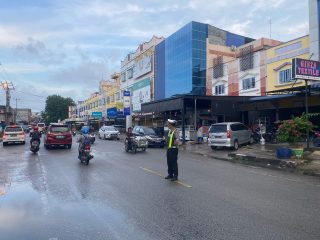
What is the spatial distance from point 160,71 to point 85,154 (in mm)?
40951

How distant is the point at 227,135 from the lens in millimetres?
23906

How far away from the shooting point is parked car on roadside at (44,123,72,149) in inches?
995

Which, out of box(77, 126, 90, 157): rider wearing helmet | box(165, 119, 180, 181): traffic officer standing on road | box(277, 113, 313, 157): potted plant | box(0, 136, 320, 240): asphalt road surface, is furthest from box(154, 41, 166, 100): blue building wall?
box(165, 119, 180, 181): traffic officer standing on road

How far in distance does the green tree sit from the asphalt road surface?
12106cm

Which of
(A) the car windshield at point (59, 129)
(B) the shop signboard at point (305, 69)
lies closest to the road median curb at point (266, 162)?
(B) the shop signboard at point (305, 69)

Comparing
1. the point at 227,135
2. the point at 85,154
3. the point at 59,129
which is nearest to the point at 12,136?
the point at 59,129

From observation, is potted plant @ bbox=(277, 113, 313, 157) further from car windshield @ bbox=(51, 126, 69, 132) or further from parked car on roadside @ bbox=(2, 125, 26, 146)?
parked car on roadside @ bbox=(2, 125, 26, 146)

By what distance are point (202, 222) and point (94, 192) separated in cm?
376

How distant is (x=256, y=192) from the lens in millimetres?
9508

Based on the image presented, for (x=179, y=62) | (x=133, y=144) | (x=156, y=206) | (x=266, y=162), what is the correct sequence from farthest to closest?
(x=179, y=62), (x=133, y=144), (x=266, y=162), (x=156, y=206)

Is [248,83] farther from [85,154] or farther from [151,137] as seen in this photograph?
[85,154]

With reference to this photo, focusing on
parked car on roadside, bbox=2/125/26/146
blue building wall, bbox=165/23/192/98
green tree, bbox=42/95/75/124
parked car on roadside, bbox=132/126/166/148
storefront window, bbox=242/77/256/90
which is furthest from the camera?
green tree, bbox=42/95/75/124

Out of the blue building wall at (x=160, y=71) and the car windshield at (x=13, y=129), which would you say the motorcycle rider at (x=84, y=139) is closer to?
the car windshield at (x=13, y=129)

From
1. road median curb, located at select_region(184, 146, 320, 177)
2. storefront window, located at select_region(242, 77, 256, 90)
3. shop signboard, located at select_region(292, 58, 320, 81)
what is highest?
storefront window, located at select_region(242, 77, 256, 90)
